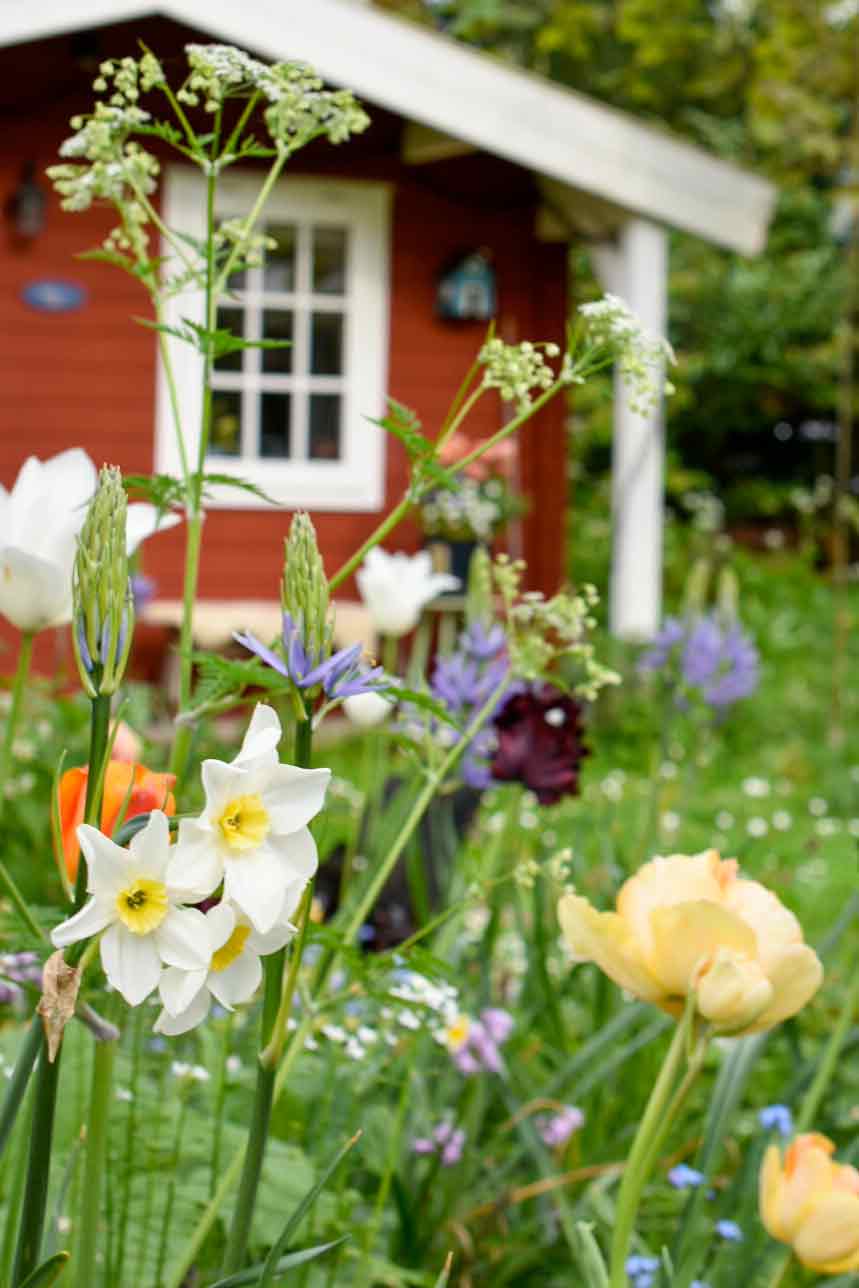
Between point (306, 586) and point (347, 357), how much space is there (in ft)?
20.7

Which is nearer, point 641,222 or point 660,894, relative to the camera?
point 660,894

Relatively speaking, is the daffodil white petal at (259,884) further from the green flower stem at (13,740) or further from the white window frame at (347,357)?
the white window frame at (347,357)

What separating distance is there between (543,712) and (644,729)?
4858 mm

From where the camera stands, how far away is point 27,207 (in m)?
6.46

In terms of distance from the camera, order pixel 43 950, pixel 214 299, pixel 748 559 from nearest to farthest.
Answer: pixel 43 950 < pixel 214 299 < pixel 748 559

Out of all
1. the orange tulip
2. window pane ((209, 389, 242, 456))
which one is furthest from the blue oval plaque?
the orange tulip

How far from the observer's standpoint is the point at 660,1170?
76.9 inches

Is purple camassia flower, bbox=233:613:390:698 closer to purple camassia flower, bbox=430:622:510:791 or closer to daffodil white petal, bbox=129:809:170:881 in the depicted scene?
daffodil white petal, bbox=129:809:170:881

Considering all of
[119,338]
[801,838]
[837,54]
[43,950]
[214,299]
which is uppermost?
[837,54]

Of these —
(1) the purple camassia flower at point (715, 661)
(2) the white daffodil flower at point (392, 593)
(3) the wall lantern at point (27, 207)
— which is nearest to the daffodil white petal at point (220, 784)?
(2) the white daffodil flower at point (392, 593)

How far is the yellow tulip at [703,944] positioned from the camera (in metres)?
0.87

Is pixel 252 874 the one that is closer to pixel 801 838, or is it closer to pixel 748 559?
pixel 801 838

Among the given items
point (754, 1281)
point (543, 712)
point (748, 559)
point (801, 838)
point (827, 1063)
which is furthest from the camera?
point (748, 559)

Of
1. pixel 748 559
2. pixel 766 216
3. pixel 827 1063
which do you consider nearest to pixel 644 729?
pixel 766 216
